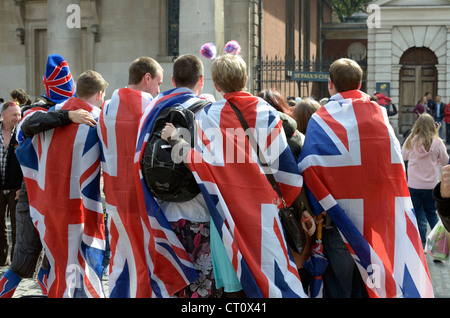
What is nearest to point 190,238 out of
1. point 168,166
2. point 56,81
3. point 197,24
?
point 168,166

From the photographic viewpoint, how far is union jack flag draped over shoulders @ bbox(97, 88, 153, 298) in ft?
15.9

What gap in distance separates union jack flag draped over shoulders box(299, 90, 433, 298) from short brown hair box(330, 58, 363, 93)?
0.22 metres

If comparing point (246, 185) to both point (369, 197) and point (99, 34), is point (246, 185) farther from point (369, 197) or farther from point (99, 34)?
point (99, 34)

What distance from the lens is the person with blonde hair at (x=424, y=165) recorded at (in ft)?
29.0

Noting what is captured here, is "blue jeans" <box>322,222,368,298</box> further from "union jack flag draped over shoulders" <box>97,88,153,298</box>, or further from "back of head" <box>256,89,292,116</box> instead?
"union jack flag draped over shoulders" <box>97,88,153,298</box>

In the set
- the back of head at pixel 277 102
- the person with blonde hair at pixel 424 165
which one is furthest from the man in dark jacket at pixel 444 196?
the person with blonde hair at pixel 424 165

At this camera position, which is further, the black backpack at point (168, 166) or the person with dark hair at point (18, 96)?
the person with dark hair at point (18, 96)

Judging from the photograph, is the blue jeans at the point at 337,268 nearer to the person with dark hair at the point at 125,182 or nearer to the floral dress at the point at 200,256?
the floral dress at the point at 200,256

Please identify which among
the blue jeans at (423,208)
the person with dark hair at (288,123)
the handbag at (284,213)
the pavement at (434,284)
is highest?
the person with dark hair at (288,123)

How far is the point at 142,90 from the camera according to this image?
17.1 feet

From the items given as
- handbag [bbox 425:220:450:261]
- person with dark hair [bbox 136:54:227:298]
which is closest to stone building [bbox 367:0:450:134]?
handbag [bbox 425:220:450:261]

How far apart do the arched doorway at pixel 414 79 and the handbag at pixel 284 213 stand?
74.4 feet
